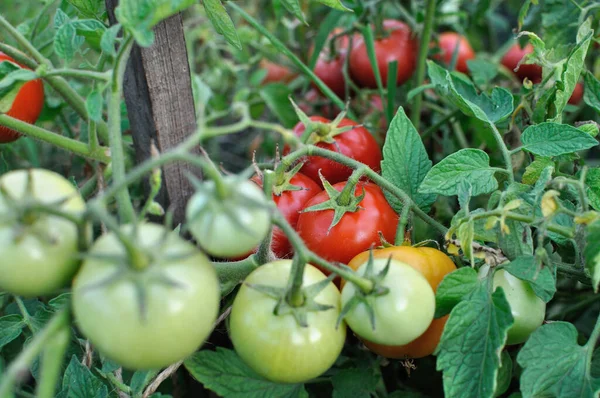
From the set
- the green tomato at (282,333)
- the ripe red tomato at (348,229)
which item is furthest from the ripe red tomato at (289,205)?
the green tomato at (282,333)

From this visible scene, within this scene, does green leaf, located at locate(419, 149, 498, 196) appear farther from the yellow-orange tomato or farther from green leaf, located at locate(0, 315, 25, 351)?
green leaf, located at locate(0, 315, 25, 351)

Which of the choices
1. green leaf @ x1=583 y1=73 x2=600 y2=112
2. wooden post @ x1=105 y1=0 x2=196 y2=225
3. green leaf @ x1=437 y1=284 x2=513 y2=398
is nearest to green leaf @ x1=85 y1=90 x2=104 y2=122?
wooden post @ x1=105 y1=0 x2=196 y2=225

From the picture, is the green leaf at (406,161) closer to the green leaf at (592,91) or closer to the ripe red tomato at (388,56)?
the green leaf at (592,91)

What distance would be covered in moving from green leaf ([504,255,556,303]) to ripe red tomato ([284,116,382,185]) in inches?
15.1

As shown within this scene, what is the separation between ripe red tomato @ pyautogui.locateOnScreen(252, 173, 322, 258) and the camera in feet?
2.84

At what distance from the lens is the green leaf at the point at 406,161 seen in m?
0.85

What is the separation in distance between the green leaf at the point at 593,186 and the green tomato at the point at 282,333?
39cm

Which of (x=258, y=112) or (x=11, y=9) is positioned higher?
(x=11, y=9)

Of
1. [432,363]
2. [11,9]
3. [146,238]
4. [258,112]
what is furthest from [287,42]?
[146,238]

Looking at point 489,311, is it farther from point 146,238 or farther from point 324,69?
point 324,69

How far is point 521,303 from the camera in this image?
27.1 inches

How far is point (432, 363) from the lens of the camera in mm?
1050

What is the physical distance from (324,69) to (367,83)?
0.12 m

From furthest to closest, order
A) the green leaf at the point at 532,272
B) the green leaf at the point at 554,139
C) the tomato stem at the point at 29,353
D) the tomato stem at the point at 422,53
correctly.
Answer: the tomato stem at the point at 422,53 → the green leaf at the point at 554,139 → the green leaf at the point at 532,272 → the tomato stem at the point at 29,353
